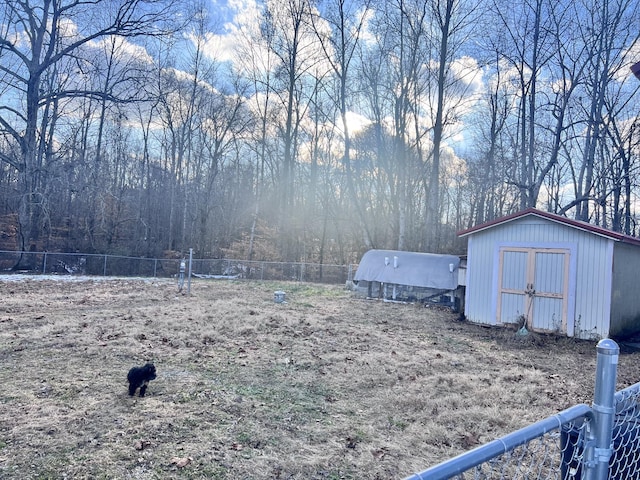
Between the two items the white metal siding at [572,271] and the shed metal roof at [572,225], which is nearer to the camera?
the shed metal roof at [572,225]

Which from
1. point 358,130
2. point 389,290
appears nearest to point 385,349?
point 389,290

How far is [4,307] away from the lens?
9523mm

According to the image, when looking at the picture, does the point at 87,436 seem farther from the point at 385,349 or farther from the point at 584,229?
the point at 584,229

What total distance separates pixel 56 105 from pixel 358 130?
54.2ft

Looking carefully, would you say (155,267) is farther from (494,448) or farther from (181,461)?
(494,448)

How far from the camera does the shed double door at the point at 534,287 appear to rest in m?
9.70

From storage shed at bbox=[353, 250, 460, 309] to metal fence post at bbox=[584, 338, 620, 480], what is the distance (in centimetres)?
1231

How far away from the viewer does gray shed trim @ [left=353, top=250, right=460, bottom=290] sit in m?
14.6

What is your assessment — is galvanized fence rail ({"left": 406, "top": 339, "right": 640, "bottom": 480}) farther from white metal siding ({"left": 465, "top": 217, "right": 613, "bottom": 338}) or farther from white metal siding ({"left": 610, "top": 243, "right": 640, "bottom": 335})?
white metal siding ({"left": 610, "top": 243, "right": 640, "bottom": 335})

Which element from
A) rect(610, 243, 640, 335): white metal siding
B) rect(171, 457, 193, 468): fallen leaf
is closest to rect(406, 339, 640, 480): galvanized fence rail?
rect(171, 457, 193, 468): fallen leaf

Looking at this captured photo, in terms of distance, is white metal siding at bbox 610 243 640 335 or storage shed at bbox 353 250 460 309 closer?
white metal siding at bbox 610 243 640 335

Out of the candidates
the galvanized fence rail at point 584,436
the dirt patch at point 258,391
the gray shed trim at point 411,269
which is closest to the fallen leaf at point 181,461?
the dirt patch at point 258,391

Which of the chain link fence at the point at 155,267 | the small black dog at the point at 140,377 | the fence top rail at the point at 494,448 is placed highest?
the fence top rail at the point at 494,448

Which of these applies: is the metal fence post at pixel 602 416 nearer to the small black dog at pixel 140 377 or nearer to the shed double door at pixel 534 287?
the small black dog at pixel 140 377
